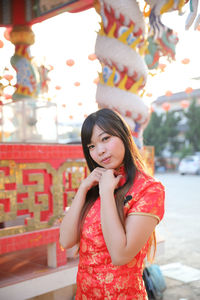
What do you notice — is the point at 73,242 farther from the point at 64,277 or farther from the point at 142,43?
the point at 142,43

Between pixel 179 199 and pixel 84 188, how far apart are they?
1009 cm

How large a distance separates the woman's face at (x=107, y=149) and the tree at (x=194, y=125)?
1173 inches

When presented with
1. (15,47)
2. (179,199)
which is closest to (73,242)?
(15,47)

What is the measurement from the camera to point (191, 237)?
635cm

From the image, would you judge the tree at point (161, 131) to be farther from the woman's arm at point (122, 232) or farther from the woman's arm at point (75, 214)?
the woman's arm at point (122, 232)

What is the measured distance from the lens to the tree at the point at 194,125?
98.8ft

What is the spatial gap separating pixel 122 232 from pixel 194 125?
99.6ft

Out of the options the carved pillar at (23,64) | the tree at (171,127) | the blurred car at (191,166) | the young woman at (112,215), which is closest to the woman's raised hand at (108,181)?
the young woman at (112,215)

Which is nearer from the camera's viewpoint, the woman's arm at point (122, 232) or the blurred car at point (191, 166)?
the woman's arm at point (122, 232)

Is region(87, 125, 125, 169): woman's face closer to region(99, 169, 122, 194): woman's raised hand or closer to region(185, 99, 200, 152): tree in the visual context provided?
region(99, 169, 122, 194): woman's raised hand

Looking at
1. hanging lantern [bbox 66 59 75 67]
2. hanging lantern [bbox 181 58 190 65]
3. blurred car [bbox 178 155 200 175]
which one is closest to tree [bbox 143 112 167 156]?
blurred car [bbox 178 155 200 175]

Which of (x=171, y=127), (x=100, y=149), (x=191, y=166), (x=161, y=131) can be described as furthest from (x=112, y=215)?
(x=171, y=127)

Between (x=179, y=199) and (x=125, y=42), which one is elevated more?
(x=125, y=42)

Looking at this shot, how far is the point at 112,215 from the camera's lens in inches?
50.5
